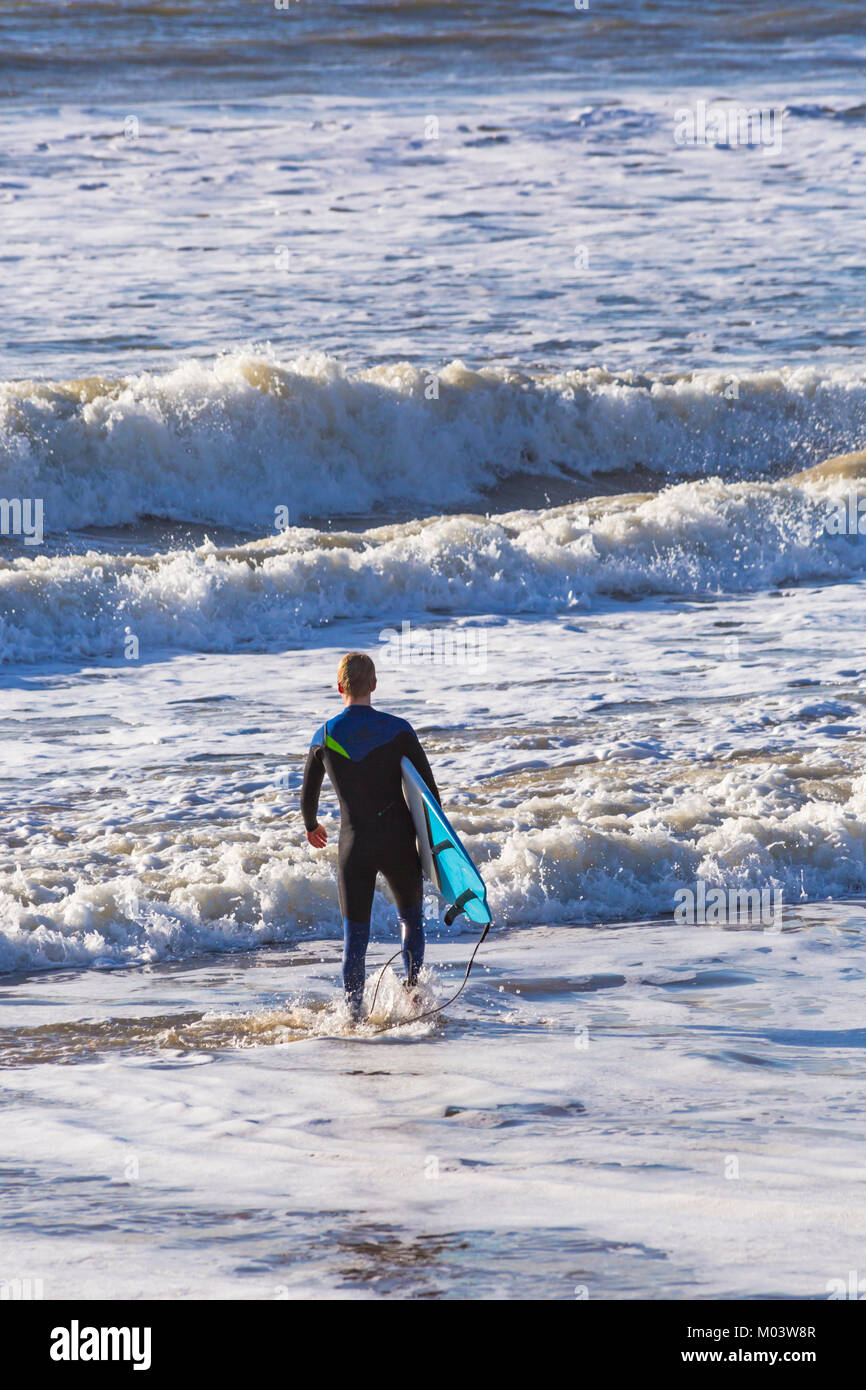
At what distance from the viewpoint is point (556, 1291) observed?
12.6 ft

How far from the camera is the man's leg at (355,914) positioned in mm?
6566

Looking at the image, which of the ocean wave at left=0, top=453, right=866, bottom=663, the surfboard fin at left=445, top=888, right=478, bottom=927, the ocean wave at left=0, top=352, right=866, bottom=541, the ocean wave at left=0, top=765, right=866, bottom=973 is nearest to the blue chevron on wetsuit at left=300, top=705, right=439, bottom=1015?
the surfboard fin at left=445, top=888, right=478, bottom=927

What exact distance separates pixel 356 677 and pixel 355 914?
104cm

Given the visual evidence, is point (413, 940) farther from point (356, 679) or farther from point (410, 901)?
point (356, 679)

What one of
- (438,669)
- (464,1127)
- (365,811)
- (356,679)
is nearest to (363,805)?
(365,811)

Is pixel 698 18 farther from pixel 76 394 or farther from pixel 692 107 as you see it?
pixel 76 394

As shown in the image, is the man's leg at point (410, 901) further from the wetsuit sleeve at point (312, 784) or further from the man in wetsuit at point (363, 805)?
the wetsuit sleeve at point (312, 784)

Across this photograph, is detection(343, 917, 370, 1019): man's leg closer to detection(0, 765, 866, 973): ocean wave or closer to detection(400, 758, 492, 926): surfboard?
detection(400, 758, 492, 926): surfboard

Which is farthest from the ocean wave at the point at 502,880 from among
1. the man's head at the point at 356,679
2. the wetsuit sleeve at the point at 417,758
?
the man's head at the point at 356,679

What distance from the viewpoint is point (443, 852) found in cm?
653

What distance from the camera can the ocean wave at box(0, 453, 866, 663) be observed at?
13.9 meters
